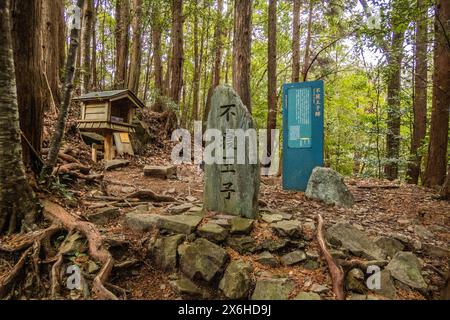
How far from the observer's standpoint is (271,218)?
395cm

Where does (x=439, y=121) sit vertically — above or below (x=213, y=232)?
above

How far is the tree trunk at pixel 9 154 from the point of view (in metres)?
3.20

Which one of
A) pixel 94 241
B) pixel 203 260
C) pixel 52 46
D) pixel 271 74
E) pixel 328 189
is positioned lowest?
pixel 203 260

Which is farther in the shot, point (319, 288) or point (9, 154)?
point (9, 154)

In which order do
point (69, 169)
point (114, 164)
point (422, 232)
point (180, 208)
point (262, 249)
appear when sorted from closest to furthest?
point (262, 249), point (422, 232), point (180, 208), point (69, 169), point (114, 164)

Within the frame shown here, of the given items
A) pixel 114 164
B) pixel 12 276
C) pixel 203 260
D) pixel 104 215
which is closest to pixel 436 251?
pixel 203 260

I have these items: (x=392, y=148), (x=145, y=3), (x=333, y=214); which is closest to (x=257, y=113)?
(x=392, y=148)

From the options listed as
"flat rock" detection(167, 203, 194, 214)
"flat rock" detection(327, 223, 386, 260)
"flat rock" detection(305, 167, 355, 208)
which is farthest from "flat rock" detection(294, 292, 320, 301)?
"flat rock" detection(305, 167, 355, 208)

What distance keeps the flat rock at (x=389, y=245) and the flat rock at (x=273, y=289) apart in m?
1.53

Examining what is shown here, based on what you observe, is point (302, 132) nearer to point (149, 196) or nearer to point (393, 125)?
point (149, 196)

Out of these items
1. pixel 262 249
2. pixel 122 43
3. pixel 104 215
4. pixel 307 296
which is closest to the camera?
pixel 307 296

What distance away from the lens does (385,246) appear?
11.7 ft

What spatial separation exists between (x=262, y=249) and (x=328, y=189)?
7.58ft

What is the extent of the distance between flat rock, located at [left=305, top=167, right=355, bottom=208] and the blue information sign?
1.52ft
